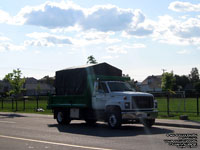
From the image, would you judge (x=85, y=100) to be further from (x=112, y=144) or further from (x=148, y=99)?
(x=112, y=144)

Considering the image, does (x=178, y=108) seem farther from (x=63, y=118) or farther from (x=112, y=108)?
(x=112, y=108)

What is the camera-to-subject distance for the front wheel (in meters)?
16.2

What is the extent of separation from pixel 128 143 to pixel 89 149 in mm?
1746

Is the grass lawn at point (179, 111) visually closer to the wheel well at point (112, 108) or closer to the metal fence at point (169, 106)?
the metal fence at point (169, 106)

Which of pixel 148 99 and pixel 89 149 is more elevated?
pixel 148 99

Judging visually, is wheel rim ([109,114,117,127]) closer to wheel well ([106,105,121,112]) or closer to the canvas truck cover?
wheel well ([106,105,121,112])

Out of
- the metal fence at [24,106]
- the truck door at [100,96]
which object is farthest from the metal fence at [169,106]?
the truck door at [100,96]

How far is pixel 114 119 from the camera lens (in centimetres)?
1641

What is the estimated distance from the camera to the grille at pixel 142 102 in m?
16.2

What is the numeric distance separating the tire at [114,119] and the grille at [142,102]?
0.81 m

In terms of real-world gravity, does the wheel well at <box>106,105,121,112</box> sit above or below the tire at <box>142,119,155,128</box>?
above

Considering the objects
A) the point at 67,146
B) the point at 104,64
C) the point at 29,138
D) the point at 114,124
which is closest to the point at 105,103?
the point at 114,124

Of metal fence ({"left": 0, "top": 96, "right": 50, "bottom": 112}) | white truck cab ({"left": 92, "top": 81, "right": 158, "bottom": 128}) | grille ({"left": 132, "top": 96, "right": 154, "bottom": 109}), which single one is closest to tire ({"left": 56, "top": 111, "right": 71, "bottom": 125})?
white truck cab ({"left": 92, "top": 81, "right": 158, "bottom": 128})

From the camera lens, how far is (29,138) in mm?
13484
